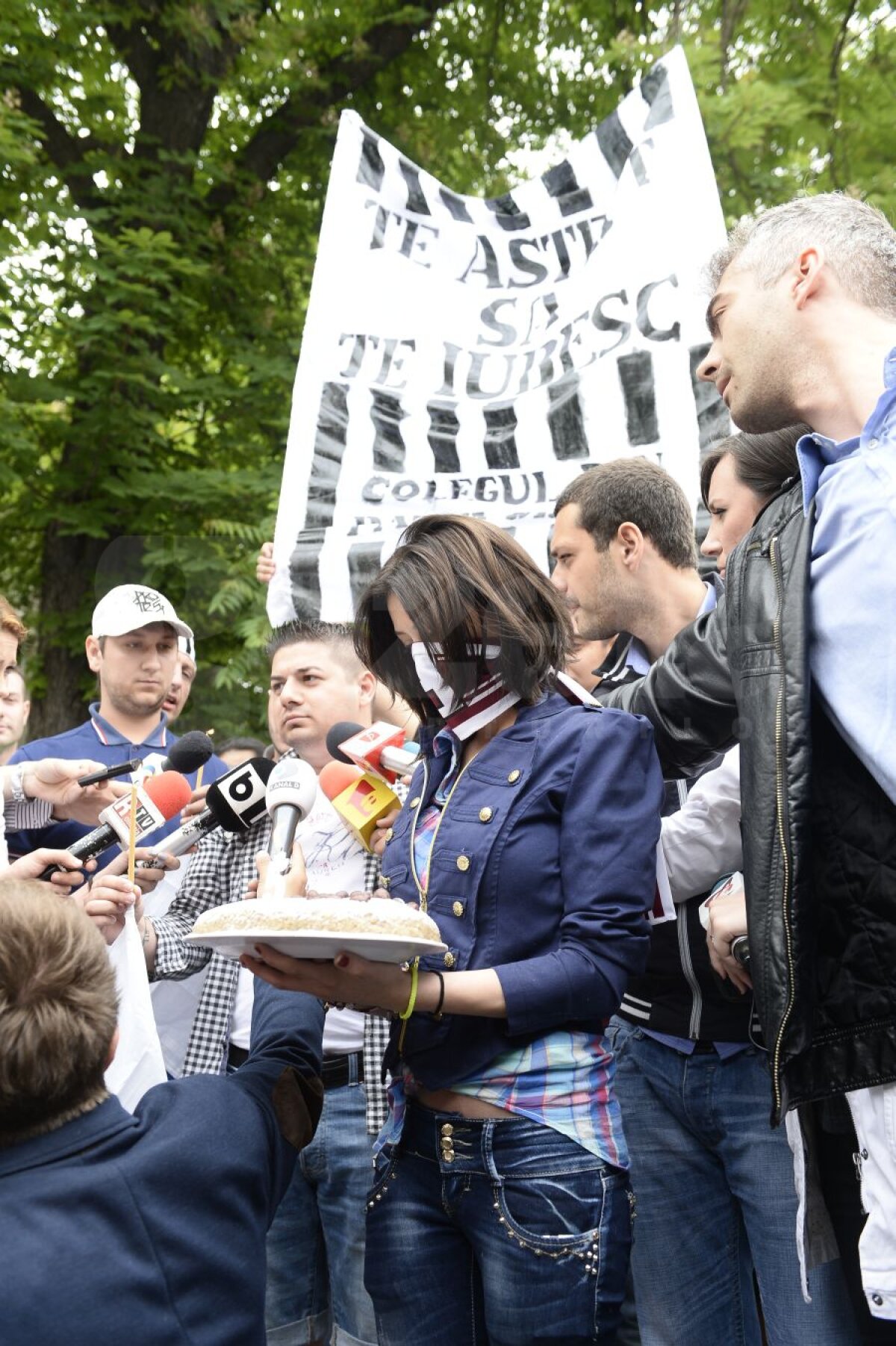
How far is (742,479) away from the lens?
3.31 meters

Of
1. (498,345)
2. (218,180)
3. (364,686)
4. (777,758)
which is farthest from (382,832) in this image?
(218,180)

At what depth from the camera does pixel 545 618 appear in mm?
2496

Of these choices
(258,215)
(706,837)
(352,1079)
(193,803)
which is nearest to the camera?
(706,837)

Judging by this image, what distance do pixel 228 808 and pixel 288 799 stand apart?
414 mm

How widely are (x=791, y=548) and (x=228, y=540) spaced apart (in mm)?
6641

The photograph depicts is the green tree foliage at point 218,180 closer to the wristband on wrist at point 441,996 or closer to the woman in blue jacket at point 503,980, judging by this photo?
the woman in blue jacket at point 503,980

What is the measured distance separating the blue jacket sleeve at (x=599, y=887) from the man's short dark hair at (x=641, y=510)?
131 cm

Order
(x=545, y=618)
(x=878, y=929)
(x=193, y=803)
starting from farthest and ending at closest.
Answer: (x=193, y=803), (x=545, y=618), (x=878, y=929)

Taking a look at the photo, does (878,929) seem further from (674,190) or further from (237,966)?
(674,190)

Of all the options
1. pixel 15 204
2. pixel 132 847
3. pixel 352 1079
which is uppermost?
pixel 15 204

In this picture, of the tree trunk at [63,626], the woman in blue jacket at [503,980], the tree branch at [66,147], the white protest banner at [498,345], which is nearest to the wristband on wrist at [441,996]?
the woman in blue jacket at [503,980]

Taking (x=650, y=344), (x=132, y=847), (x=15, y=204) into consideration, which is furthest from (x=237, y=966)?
(x=15, y=204)

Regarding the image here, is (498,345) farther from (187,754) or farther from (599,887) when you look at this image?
(599,887)

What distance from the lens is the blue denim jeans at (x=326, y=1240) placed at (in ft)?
11.0
